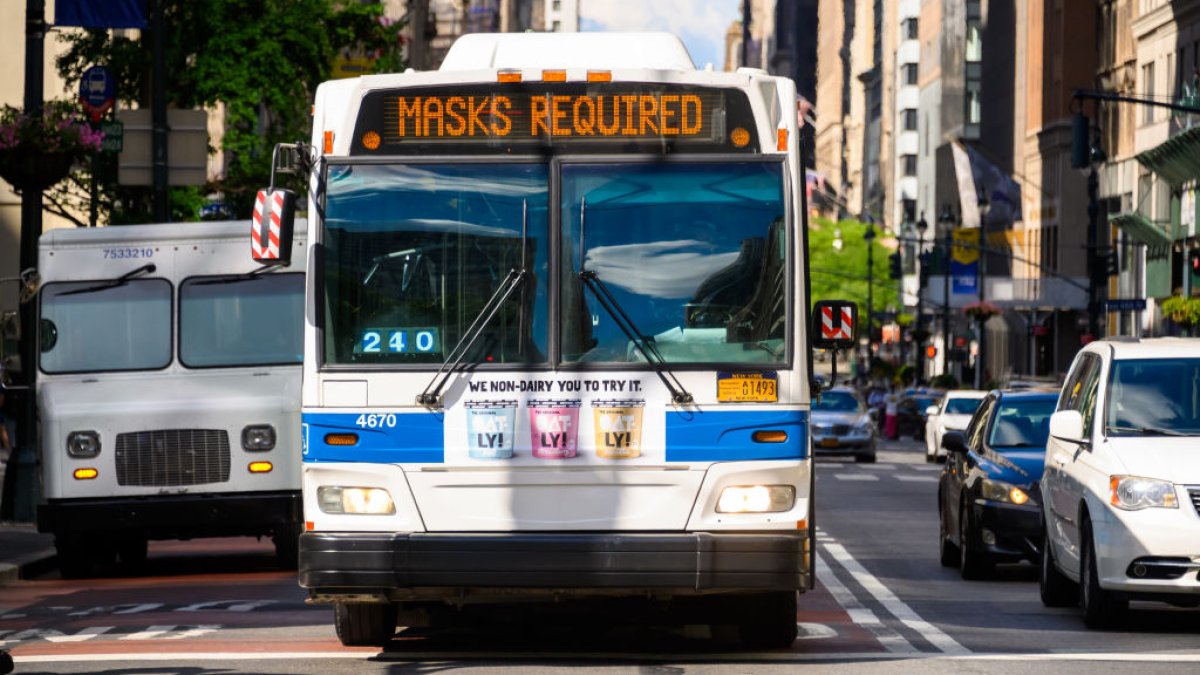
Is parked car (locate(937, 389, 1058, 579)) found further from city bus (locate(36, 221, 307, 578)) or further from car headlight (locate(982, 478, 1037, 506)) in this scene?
city bus (locate(36, 221, 307, 578))

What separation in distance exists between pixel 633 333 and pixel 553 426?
0.61 m

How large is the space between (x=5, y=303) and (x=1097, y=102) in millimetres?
53913

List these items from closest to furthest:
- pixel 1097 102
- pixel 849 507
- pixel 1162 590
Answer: pixel 1162 590 < pixel 849 507 < pixel 1097 102

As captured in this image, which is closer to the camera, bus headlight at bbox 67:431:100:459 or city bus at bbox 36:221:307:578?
city bus at bbox 36:221:307:578

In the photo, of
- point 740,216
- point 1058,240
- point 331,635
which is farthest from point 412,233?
point 1058,240

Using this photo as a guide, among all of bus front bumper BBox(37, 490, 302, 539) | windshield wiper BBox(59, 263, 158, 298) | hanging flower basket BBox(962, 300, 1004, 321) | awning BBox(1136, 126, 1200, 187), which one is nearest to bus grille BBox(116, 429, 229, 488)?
bus front bumper BBox(37, 490, 302, 539)

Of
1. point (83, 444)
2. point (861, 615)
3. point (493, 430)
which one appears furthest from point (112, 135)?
point (493, 430)

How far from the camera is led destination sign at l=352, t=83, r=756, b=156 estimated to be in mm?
12422

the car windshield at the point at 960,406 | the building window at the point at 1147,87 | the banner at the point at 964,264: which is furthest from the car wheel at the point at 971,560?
the banner at the point at 964,264

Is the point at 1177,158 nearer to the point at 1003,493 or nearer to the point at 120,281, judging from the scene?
the point at 1003,493

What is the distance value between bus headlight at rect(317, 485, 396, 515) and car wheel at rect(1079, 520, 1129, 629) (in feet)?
15.5

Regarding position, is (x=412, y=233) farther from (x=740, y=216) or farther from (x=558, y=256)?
(x=740, y=216)

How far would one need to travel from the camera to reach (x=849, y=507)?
31453 millimetres

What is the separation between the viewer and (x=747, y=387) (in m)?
12.2
